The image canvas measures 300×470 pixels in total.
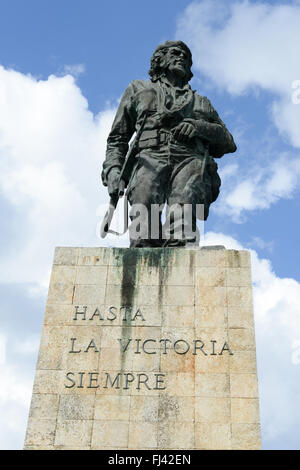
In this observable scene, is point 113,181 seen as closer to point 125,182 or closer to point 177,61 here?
point 125,182

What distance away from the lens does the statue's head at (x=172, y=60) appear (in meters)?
12.1

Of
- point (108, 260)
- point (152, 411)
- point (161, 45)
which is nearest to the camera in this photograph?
point (152, 411)

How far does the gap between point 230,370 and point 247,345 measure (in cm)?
46

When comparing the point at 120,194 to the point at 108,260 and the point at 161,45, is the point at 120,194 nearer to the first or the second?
the point at 108,260

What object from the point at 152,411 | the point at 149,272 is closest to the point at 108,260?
the point at 149,272

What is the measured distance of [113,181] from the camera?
11344 mm

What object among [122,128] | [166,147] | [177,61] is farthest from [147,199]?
[177,61]

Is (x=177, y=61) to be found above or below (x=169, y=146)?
above

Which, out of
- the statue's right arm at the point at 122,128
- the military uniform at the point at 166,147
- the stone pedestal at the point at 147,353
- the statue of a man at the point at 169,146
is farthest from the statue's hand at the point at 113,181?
the stone pedestal at the point at 147,353

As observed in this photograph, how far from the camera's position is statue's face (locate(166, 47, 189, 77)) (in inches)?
473

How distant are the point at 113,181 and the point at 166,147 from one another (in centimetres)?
114

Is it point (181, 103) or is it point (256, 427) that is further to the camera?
point (181, 103)

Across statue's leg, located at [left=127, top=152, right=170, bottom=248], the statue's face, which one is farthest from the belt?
the statue's face
